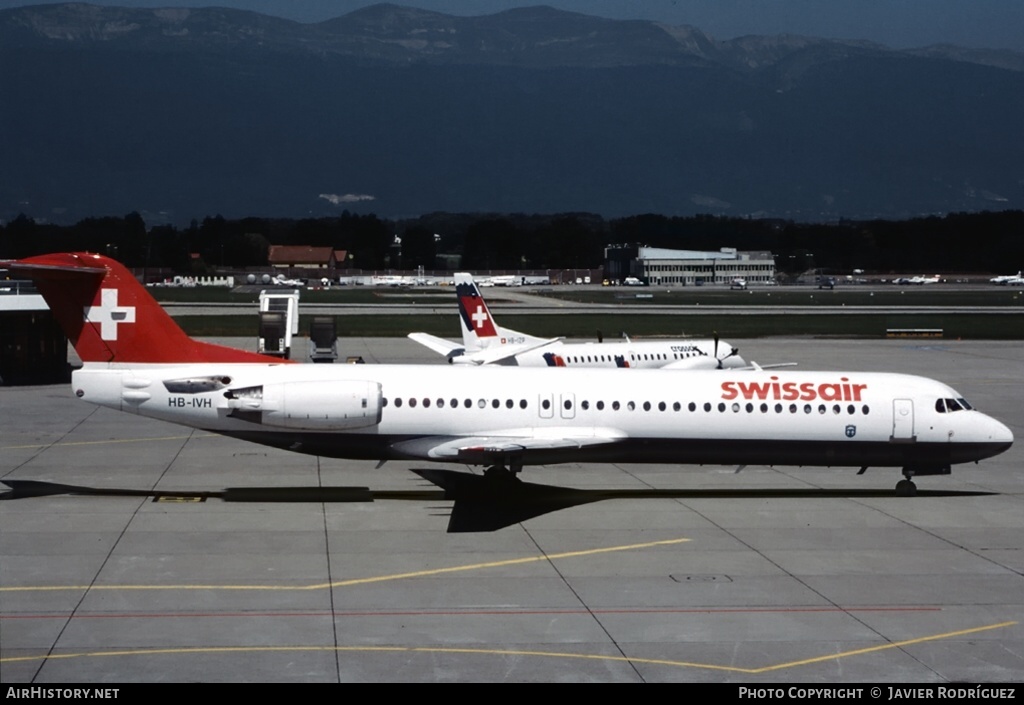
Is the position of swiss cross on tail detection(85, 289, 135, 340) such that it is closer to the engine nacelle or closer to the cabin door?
the engine nacelle

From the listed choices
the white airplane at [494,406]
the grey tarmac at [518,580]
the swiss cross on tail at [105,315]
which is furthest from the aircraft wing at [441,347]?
the swiss cross on tail at [105,315]

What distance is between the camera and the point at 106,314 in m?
25.4

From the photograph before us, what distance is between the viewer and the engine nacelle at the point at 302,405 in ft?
82.5

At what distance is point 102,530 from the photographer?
23.3 m

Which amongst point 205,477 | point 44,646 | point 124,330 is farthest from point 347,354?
point 44,646

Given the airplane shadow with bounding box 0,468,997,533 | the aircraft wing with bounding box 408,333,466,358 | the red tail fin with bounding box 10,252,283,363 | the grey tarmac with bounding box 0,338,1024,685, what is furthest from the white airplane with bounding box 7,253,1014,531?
the aircraft wing with bounding box 408,333,466,358

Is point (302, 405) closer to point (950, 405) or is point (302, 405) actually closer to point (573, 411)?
point (573, 411)

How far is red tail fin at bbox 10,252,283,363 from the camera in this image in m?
25.3

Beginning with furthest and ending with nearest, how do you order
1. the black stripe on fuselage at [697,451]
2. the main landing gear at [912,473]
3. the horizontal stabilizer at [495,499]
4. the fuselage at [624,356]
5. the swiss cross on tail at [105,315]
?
the fuselage at [624,356] → the main landing gear at [912,473] → the black stripe on fuselage at [697,451] → the swiss cross on tail at [105,315] → the horizontal stabilizer at [495,499]

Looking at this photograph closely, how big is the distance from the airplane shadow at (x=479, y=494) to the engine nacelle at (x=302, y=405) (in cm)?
227

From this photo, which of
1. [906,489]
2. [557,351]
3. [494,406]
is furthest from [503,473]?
[557,351]

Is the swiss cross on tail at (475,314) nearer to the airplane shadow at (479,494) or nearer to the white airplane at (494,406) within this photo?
the airplane shadow at (479,494)

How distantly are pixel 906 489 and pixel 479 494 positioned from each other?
9.86 meters

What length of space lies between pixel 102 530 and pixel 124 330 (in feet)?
14.6
